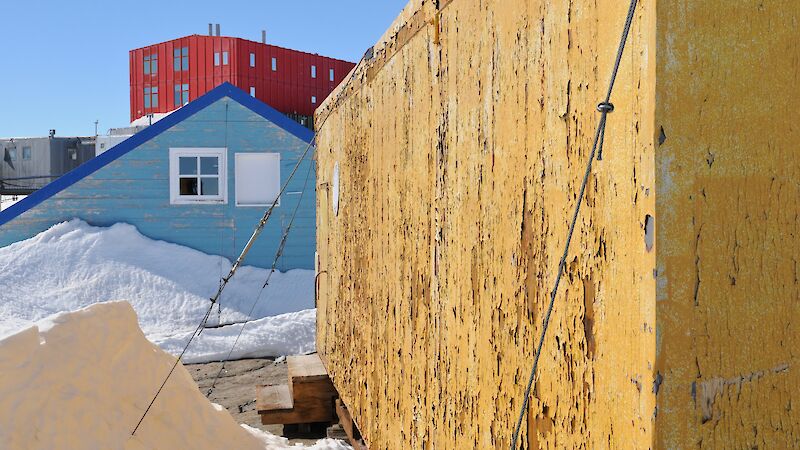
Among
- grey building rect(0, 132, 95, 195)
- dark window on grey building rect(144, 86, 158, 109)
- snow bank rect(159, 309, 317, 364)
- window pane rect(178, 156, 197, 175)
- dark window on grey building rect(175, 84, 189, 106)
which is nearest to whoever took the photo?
snow bank rect(159, 309, 317, 364)

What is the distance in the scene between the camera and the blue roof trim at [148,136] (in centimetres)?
1266

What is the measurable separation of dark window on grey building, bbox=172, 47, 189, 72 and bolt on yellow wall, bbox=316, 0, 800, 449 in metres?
33.3

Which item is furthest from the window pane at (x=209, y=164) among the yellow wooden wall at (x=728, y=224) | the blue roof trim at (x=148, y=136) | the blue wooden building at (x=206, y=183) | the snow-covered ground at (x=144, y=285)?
the yellow wooden wall at (x=728, y=224)

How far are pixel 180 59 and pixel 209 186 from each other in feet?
76.0

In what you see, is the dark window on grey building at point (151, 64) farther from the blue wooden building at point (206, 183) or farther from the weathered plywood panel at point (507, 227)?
the weathered plywood panel at point (507, 227)

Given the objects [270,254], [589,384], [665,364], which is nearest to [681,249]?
[665,364]

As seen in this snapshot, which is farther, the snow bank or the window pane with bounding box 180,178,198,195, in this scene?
the window pane with bounding box 180,178,198,195

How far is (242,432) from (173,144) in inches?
368

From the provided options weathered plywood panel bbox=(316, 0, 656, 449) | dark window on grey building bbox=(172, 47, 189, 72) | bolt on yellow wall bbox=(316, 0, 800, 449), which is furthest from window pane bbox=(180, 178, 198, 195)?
dark window on grey building bbox=(172, 47, 189, 72)

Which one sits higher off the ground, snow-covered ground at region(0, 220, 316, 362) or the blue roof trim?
the blue roof trim

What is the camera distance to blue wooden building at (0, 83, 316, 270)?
12898 millimetres

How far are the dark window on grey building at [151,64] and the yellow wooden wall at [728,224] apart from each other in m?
36.6

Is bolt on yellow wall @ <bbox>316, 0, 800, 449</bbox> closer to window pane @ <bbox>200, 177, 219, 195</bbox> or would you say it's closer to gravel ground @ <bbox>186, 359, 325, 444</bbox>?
gravel ground @ <bbox>186, 359, 325, 444</bbox>

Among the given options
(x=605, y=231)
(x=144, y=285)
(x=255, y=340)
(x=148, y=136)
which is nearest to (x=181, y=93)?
(x=148, y=136)
